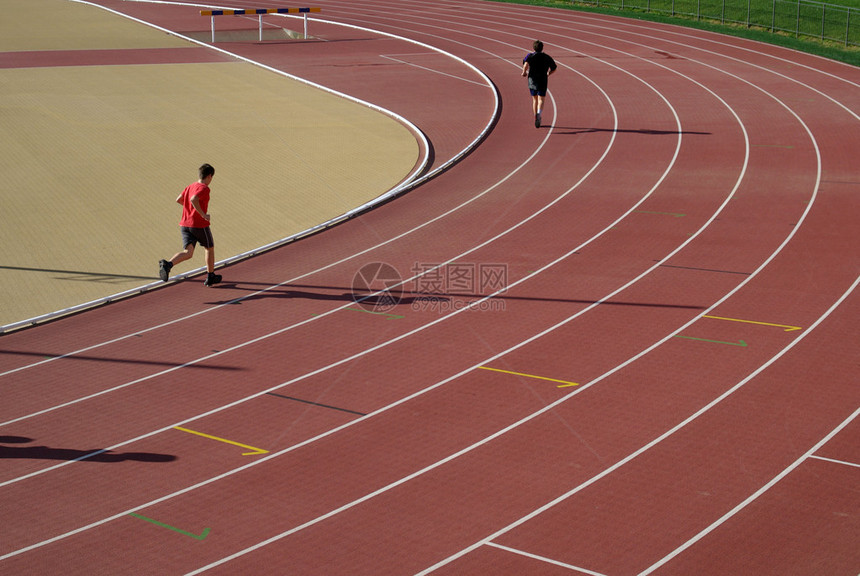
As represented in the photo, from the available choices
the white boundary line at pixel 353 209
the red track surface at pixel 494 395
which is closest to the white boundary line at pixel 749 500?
the red track surface at pixel 494 395

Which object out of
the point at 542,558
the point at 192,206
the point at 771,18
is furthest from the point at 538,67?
the point at 771,18

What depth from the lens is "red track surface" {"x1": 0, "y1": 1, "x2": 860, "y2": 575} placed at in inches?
262

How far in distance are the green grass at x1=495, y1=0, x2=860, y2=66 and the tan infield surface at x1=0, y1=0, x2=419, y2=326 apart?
1459 centimetres

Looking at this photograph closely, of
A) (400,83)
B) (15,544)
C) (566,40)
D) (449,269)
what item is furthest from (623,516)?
(566,40)

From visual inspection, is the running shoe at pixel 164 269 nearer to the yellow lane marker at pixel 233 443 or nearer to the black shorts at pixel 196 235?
the black shorts at pixel 196 235

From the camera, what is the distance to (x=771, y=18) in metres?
31.3

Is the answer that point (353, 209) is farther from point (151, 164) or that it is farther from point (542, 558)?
point (542, 558)

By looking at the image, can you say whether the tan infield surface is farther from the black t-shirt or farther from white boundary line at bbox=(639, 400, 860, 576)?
white boundary line at bbox=(639, 400, 860, 576)

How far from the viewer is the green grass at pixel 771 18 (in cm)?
2828

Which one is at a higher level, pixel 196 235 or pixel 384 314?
pixel 196 235

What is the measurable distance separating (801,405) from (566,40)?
888 inches

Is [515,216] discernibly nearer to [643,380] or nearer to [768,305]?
[768,305]

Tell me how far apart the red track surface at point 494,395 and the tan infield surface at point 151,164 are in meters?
1.00

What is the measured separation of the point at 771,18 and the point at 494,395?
88.0 feet
